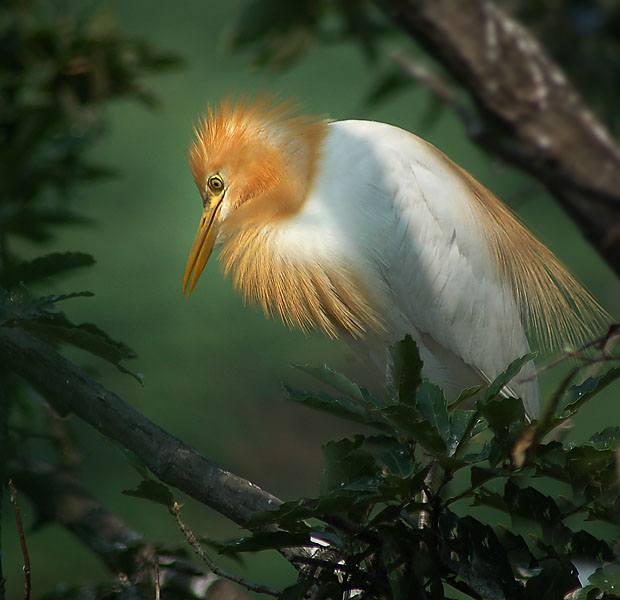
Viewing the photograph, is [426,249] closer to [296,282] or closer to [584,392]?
[296,282]

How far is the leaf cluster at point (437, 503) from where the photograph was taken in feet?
2.37

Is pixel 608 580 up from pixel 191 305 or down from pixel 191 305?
up

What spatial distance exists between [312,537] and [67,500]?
0.45 m

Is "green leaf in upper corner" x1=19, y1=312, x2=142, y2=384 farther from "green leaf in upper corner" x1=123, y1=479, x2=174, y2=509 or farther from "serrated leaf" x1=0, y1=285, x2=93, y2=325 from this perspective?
"green leaf in upper corner" x1=123, y1=479, x2=174, y2=509

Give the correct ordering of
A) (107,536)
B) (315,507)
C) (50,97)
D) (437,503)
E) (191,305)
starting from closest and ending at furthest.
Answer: (315,507) → (437,503) → (107,536) → (50,97) → (191,305)

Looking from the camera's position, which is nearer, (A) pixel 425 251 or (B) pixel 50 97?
(B) pixel 50 97

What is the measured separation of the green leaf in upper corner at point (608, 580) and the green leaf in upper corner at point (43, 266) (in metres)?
0.56

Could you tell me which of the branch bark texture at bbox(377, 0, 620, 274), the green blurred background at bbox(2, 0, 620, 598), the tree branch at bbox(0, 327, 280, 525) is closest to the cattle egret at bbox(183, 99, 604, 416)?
the green blurred background at bbox(2, 0, 620, 598)

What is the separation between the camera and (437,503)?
2.62ft

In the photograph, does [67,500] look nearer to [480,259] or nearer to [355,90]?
[480,259]

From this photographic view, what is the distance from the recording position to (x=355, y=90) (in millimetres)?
4664

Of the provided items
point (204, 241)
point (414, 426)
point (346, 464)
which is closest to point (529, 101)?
point (414, 426)

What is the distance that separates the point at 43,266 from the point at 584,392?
0.54 m

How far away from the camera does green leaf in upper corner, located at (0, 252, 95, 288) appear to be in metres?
0.85
